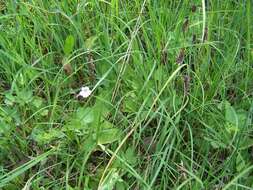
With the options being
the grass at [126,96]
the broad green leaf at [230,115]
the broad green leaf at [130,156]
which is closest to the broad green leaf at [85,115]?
the grass at [126,96]

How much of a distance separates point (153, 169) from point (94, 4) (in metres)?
0.68

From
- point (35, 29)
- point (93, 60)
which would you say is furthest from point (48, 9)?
point (93, 60)

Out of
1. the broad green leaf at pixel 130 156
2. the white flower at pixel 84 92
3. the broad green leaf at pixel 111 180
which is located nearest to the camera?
the broad green leaf at pixel 111 180

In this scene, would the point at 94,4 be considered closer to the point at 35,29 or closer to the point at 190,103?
the point at 35,29

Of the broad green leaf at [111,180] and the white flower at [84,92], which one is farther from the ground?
the white flower at [84,92]

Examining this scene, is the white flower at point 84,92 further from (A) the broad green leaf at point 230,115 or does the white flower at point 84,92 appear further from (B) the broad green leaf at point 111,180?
(A) the broad green leaf at point 230,115

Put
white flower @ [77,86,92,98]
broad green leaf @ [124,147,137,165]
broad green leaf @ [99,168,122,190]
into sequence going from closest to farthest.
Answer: broad green leaf @ [99,168,122,190] → broad green leaf @ [124,147,137,165] → white flower @ [77,86,92,98]

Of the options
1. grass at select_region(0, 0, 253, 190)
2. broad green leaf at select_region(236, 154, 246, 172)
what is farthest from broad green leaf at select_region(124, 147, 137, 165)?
broad green leaf at select_region(236, 154, 246, 172)

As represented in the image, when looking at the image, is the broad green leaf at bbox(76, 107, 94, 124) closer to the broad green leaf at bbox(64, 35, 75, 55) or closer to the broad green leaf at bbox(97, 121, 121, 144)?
the broad green leaf at bbox(97, 121, 121, 144)

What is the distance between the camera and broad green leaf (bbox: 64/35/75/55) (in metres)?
1.65

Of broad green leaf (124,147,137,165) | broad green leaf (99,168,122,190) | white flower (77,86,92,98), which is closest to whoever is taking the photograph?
broad green leaf (99,168,122,190)

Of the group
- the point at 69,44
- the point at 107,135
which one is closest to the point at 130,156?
the point at 107,135

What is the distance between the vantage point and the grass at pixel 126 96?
1431mm

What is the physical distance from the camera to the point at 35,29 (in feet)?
5.90
